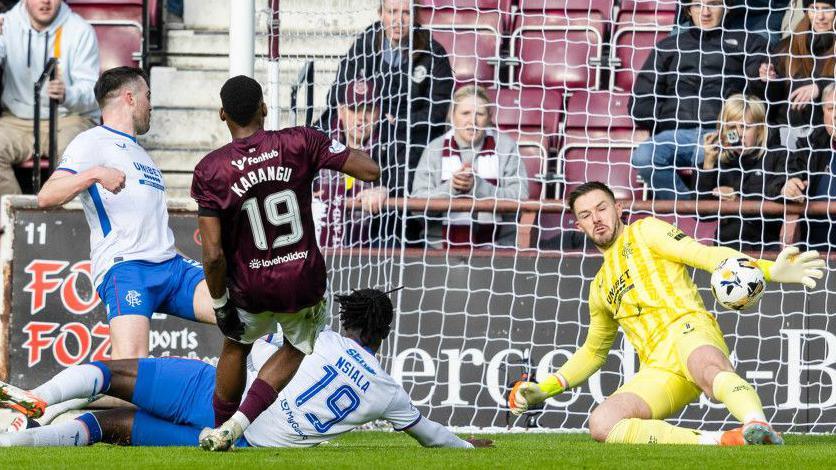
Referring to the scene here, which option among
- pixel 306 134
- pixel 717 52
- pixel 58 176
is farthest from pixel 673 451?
pixel 717 52

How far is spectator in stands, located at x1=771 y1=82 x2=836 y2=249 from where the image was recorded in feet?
30.4

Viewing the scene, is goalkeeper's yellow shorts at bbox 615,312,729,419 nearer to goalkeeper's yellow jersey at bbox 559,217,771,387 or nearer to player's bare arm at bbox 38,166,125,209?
goalkeeper's yellow jersey at bbox 559,217,771,387

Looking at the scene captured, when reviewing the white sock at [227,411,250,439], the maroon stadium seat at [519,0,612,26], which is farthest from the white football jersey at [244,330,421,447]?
the maroon stadium seat at [519,0,612,26]

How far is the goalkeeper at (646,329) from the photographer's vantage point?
6684 millimetres

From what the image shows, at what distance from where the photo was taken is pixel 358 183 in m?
10.0

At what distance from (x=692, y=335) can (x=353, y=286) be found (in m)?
3.07

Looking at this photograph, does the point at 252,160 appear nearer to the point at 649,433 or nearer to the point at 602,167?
the point at 649,433

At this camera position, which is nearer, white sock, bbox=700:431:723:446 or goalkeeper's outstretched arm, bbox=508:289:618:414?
white sock, bbox=700:431:723:446

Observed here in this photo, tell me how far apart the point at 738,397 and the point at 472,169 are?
3.59 m

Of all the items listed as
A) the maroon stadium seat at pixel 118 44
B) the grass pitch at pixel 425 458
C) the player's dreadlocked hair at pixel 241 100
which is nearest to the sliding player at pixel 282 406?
the grass pitch at pixel 425 458

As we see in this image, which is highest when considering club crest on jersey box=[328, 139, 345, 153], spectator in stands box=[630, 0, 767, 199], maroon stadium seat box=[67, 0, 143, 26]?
maroon stadium seat box=[67, 0, 143, 26]

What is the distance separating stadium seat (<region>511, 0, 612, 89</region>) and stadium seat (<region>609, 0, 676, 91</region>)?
0.48 ft

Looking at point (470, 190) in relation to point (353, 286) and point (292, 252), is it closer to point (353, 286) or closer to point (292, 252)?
point (353, 286)

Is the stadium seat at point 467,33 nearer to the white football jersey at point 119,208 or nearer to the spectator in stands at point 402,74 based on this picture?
the spectator in stands at point 402,74
